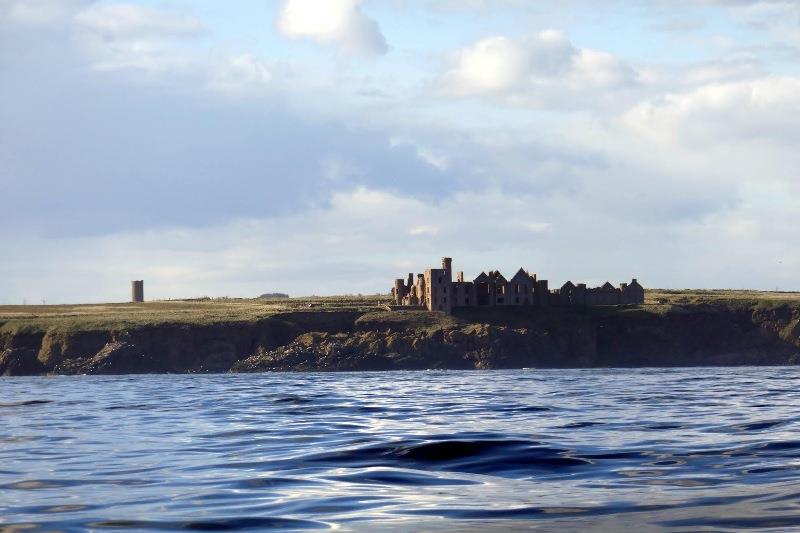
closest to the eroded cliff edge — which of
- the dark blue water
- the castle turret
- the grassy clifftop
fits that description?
the grassy clifftop

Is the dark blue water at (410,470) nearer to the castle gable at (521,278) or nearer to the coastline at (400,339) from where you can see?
→ the coastline at (400,339)

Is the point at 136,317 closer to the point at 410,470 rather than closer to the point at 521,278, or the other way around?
the point at 521,278

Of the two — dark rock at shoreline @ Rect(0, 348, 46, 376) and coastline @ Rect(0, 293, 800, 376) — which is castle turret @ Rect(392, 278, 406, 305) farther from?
dark rock at shoreline @ Rect(0, 348, 46, 376)

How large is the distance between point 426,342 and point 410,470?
14276 centimetres

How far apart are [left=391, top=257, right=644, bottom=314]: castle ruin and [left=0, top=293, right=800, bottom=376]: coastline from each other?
4.22 meters

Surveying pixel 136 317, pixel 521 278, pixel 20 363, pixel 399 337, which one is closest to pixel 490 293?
pixel 521 278

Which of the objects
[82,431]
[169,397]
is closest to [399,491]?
[82,431]

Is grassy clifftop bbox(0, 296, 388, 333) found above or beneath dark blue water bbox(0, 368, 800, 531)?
above

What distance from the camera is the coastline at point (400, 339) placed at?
16312cm

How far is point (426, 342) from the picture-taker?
168250 mm

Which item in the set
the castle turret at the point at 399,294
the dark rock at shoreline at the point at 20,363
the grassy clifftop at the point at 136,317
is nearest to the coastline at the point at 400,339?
the dark rock at shoreline at the point at 20,363

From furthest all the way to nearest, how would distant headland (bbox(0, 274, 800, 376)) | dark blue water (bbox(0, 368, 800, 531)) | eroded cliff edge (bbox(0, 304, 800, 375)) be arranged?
distant headland (bbox(0, 274, 800, 376)) → eroded cliff edge (bbox(0, 304, 800, 375)) → dark blue water (bbox(0, 368, 800, 531))

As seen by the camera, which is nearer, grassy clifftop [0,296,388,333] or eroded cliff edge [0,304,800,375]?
eroded cliff edge [0,304,800,375]

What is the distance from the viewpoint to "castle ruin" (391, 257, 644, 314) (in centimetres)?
18412
